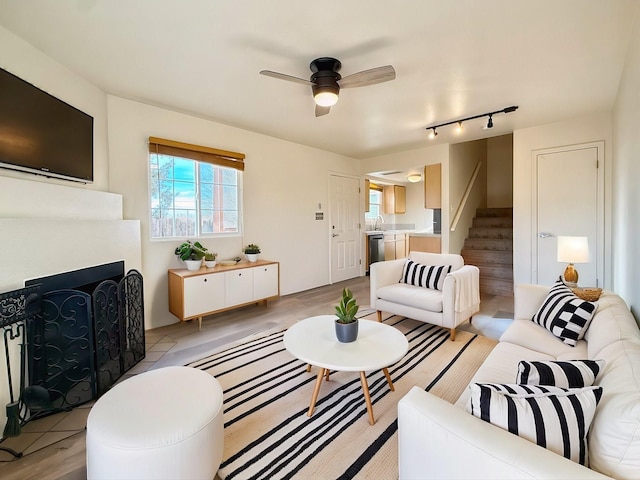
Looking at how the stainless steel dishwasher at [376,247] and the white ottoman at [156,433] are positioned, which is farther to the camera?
the stainless steel dishwasher at [376,247]

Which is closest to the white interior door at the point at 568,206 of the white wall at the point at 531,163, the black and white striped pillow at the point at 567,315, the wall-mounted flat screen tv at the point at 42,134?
the white wall at the point at 531,163

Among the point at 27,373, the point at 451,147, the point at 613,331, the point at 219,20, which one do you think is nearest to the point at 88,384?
the point at 27,373

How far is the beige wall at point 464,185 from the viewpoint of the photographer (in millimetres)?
4969

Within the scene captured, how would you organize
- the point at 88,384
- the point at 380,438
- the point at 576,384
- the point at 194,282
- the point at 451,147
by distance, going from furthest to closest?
the point at 451,147 → the point at 194,282 → the point at 88,384 → the point at 380,438 → the point at 576,384

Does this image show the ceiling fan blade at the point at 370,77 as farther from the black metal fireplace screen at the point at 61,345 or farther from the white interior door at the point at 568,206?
the white interior door at the point at 568,206

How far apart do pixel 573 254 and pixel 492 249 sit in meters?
2.86

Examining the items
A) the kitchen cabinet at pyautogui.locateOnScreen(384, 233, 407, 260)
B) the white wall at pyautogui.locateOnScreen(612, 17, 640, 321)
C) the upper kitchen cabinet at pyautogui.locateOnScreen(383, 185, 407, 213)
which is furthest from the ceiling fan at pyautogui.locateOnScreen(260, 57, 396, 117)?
the upper kitchen cabinet at pyautogui.locateOnScreen(383, 185, 407, 213)

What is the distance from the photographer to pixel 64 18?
1817 mm

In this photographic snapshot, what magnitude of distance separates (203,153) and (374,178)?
164 inches

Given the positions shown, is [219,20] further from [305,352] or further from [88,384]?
[88,384]

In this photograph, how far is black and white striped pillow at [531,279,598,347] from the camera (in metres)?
1.79

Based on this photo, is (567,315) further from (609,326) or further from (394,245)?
(394,245)

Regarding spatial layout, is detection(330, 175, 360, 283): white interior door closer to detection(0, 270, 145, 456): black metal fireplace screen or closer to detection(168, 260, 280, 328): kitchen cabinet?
detection(168, 260, 280, 328): kitchen cabinet

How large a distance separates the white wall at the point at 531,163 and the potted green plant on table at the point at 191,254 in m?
4.36
